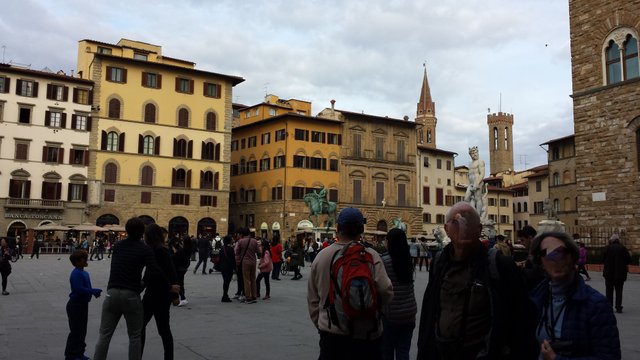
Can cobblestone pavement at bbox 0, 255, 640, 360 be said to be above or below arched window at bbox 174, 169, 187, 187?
below

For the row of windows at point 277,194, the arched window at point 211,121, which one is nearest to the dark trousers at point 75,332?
the row of windows at point 277,194

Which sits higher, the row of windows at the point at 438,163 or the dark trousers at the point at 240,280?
the row of windows at the point at 438,163

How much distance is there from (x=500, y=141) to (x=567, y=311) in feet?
350

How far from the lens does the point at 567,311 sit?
281 cm

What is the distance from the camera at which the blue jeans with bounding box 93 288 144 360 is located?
211 inches

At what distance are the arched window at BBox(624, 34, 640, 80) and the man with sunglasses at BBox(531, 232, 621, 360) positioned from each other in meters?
21.9

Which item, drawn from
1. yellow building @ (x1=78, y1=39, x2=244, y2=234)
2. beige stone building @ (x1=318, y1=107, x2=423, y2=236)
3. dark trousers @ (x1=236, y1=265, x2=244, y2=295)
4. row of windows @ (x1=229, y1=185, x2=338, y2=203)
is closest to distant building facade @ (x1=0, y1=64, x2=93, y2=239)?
yellow building @ (x1=78, y1=39, x2=244, y2=234)

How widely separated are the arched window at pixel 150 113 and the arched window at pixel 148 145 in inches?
56.2

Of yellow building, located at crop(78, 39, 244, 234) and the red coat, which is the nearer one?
the red coat

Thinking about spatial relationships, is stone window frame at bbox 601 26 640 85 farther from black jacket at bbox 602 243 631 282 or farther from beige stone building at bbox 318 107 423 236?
beige stone building at bbox 318 107 423 236

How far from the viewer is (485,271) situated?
2.95 metres

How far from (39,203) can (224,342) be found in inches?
1548

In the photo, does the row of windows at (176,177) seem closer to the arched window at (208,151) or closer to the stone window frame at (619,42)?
the arched window at (208,151)

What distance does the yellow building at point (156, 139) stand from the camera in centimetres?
4488
